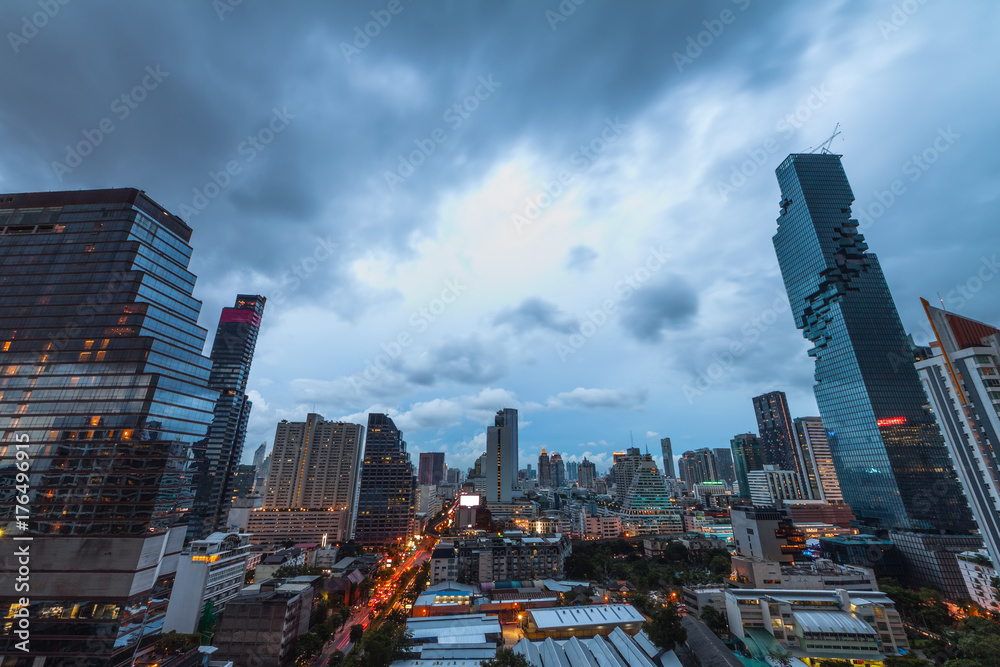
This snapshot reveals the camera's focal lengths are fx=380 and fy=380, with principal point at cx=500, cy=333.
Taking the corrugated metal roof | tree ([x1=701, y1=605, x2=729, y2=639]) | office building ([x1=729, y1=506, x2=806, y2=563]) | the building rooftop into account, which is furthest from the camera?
office building ([x1=729, y1=506, x2=806, y2=563])

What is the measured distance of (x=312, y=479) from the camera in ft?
498

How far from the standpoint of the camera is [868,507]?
327ft

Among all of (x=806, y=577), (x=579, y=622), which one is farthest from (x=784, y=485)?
(x=579, y=622)

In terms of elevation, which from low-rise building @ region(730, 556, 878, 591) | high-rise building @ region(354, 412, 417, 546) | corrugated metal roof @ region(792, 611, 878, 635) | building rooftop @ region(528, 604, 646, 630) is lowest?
building rooftop @ region(528, 604, 646, 630)

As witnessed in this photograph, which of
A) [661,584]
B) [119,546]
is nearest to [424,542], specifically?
[661,584]

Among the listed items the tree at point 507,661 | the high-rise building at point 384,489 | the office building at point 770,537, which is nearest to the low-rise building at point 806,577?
the office building at point 770,537

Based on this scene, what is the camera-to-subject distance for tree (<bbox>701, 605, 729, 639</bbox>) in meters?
59.8

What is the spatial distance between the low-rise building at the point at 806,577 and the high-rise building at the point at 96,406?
328 ft

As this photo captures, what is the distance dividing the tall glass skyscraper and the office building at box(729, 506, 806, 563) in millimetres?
21373

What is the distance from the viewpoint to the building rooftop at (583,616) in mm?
57062

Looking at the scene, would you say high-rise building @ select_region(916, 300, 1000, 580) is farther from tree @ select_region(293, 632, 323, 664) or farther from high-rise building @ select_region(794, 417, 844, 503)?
high-rise building @ select_region(794, 417, 844, 503)

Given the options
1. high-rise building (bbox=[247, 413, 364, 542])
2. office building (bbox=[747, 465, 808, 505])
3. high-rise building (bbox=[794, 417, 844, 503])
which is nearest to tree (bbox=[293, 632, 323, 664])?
high-rise building (bbox=[247, 413, 364, 542])

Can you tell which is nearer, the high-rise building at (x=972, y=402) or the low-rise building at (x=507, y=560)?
the high-rise building at (x=972, y=402)

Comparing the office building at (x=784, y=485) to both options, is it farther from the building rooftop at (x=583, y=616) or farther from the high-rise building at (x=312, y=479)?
the high-rise building at (x=312, y=479)
